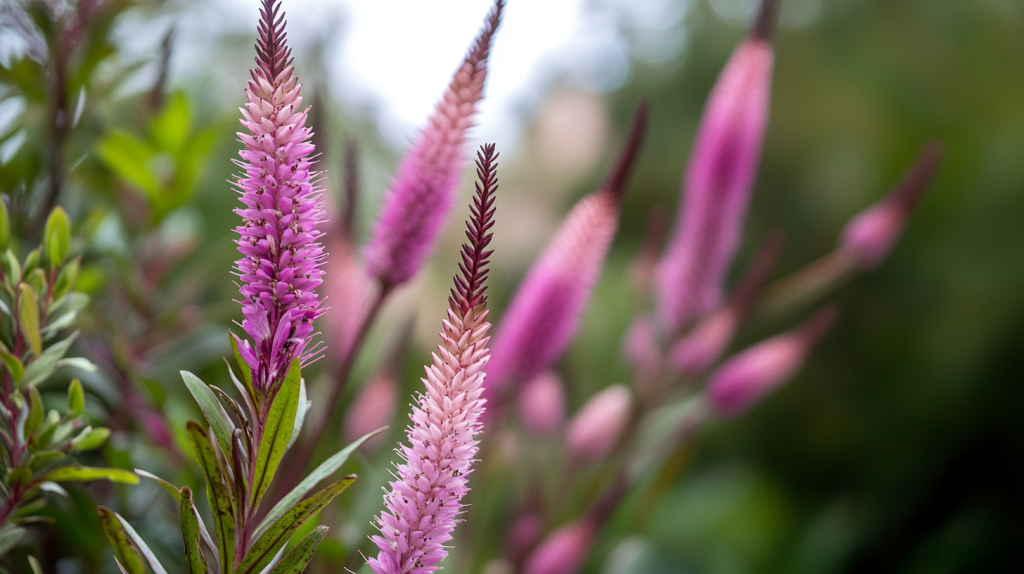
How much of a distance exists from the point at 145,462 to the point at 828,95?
0.83 m

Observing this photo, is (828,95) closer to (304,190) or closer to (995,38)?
(995,38)

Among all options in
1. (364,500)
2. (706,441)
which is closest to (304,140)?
(364,500)

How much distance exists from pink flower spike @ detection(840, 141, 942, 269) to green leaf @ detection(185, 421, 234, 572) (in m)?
0.45

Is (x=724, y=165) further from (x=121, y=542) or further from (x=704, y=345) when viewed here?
(x=121, y=542)

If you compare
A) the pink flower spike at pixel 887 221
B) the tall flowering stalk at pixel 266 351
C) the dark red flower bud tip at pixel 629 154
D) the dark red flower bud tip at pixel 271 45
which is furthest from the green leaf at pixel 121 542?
the pink flower spike at pixel 887 221

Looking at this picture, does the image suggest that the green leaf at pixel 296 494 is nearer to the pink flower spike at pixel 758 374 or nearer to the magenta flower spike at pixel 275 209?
the magenta flower spike at pixel 275 209

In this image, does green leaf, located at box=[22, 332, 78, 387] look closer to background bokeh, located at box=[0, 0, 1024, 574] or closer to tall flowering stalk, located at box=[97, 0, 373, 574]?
tall flowering stalk, located at box=[97, 0, 373, 574]

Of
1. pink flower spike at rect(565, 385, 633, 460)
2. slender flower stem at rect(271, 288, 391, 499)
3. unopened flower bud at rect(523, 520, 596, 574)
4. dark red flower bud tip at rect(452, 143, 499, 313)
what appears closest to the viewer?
dark red flower bud tip at rect(452, 143, 499, 313)

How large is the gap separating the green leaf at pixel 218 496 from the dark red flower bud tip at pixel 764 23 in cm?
38

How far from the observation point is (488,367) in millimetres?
318

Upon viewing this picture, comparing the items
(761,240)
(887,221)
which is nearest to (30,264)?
(887,221)

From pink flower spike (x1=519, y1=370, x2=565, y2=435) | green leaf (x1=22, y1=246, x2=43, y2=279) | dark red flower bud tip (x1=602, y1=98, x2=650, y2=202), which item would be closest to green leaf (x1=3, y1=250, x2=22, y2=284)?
green leaf (x1=22, y1=246, x2=43, y2=279)

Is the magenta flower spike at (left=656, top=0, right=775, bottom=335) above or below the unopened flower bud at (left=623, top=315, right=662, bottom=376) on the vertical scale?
above

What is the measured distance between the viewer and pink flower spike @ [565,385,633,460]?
0.47 meters
